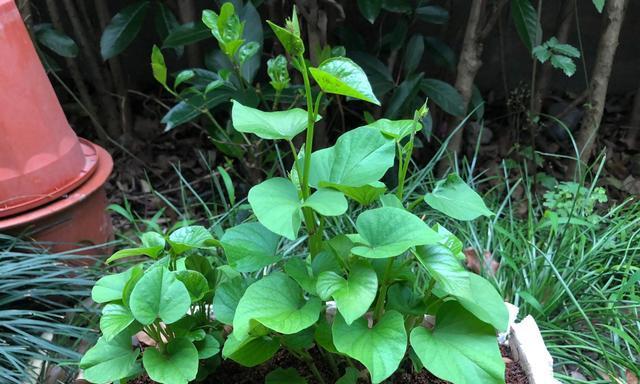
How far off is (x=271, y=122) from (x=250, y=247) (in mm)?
207

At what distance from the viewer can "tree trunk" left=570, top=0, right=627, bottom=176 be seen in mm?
2006

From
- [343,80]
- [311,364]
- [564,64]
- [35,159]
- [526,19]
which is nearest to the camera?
[343,80]

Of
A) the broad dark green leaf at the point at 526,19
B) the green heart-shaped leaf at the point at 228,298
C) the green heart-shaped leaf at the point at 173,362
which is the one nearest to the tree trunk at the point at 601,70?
the broad dark green leaf at the point at 526,19

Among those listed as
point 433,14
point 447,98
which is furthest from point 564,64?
point 433,14

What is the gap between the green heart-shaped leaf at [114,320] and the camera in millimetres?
934

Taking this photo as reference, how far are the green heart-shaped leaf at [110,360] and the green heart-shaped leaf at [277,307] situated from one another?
22cm

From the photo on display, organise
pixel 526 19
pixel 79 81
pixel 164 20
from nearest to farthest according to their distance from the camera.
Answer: pixel 526 19 → pixel 164 20 → pixel 79 81

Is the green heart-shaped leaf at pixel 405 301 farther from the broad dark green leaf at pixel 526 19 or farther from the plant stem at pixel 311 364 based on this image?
the broad dark green leaf at pixel 526 19

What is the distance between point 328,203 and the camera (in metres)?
0.90

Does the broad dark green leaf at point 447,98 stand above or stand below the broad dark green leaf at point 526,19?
below

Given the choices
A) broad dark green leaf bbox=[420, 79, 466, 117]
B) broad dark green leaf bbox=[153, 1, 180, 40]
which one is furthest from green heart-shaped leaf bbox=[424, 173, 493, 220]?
broad dark green leaf bbox=[153, 1, 180, 40]

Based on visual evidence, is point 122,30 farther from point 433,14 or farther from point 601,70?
point 601,70

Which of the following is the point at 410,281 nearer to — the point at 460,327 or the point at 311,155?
the point at 460,327

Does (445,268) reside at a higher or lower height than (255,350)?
higher
